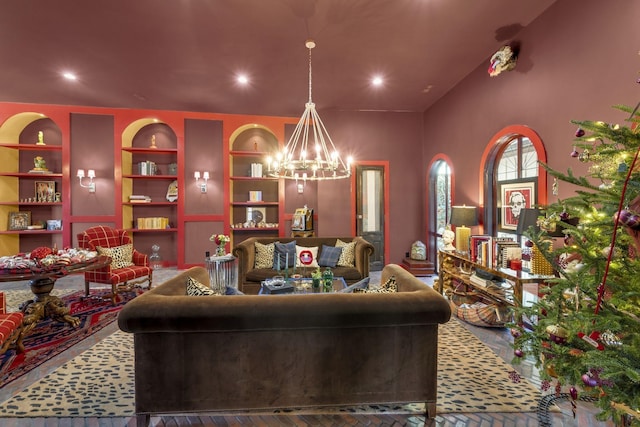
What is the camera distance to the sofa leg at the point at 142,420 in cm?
178

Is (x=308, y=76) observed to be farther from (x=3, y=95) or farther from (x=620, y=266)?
(x=3, y=95)

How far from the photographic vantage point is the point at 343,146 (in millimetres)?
6215

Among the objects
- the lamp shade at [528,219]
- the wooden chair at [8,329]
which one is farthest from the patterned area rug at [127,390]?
the lamp shade at [528,219]

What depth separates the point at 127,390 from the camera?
2.21 meters

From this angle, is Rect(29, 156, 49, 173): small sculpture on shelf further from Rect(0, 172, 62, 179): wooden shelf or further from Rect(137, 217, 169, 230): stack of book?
Rect(137, 217, 169, 230): stack of book

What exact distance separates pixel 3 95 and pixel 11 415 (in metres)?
5.83

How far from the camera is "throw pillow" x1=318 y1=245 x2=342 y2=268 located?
14.4ft

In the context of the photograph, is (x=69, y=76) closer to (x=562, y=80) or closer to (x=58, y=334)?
(x=58, y=334)

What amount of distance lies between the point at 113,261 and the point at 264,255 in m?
2.03

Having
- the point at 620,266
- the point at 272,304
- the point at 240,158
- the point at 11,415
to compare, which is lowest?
the point at 11,415

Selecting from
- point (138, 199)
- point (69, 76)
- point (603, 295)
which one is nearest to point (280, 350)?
point (603, 295)

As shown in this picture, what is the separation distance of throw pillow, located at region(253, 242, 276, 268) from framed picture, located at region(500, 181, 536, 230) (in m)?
3.18

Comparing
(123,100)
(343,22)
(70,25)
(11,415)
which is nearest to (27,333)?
(11,415)

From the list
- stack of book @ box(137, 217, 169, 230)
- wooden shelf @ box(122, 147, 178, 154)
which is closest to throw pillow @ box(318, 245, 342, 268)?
stack of book @ box(137, 217, 169, 230)
